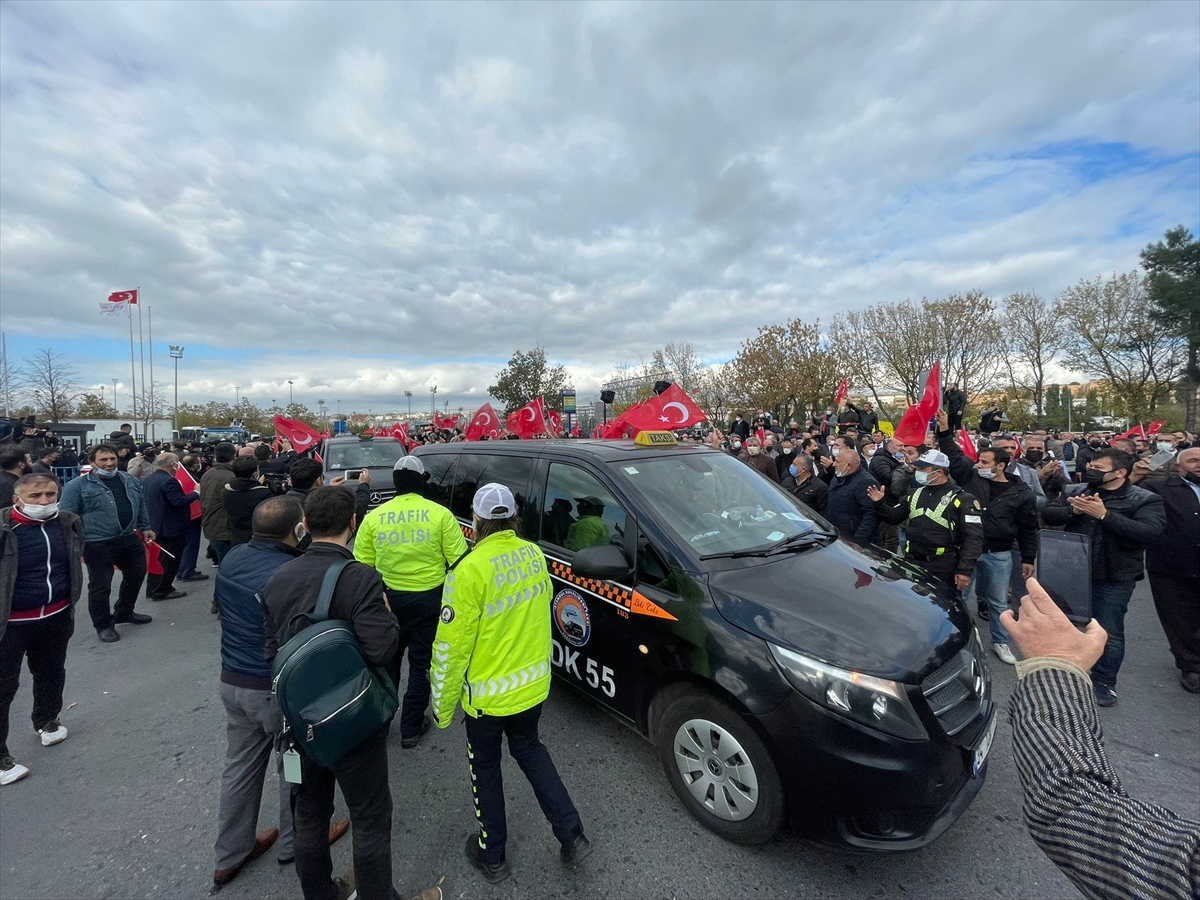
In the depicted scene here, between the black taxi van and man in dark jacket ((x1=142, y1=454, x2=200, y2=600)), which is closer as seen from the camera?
the black taxi van

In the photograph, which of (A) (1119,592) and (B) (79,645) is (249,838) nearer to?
(B) (79,645)

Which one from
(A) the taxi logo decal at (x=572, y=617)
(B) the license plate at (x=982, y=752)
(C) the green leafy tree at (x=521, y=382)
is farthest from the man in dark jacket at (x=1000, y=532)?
(C) the green leafy tree at (x=521, y=382)

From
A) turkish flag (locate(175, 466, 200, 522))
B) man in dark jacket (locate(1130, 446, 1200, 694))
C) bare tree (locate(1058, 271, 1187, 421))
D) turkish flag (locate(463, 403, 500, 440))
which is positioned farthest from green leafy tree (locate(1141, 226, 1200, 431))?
turkish flag (locate(175, 466, 200, 522))

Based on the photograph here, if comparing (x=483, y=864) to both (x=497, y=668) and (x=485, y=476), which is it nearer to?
(x=497, y=668)

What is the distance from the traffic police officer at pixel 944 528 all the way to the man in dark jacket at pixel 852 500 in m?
0.83

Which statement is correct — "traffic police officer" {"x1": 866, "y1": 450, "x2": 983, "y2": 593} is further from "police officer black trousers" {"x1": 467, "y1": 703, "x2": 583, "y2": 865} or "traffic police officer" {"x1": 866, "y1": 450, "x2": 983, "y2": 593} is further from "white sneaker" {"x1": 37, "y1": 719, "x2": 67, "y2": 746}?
"white sneaker" {"x1": 37, "y1": 719, "x2": 67, "y2": 746}

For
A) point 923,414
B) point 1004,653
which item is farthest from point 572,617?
point 923,414

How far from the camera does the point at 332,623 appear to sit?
1.89m

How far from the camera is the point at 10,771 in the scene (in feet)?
10.2

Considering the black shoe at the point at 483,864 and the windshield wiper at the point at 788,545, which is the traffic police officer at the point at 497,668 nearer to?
the black shoe at the point at 483,864

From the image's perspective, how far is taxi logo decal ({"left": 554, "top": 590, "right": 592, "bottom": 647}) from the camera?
319 centimetres

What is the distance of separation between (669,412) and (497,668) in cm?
466

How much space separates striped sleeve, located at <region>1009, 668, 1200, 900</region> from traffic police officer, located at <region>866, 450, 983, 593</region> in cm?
351

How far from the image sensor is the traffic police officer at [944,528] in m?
4.28
